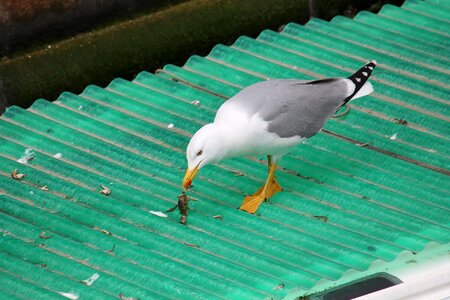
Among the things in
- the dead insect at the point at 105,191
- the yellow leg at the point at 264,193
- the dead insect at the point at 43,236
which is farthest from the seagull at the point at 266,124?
the dead insect at the point at 43,236

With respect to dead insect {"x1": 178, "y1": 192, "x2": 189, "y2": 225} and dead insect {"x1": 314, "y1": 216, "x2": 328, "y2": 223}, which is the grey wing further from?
dead insect {"x1": 178, "y1": 192, "x2": 189, "y2": 225}

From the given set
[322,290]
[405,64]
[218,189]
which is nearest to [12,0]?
[218,189]

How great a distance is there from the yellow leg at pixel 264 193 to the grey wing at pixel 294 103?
33 cm

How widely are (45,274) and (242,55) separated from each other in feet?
10.0

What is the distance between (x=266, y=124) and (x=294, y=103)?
0.82 feet

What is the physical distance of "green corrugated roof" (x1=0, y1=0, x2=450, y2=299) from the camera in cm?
620

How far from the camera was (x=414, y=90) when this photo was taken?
797cm

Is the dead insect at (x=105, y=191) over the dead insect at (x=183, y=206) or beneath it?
beneath

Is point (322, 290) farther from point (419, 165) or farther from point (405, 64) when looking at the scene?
point (405, 64)

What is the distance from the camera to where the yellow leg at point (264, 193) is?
6777 mm

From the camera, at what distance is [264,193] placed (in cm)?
680

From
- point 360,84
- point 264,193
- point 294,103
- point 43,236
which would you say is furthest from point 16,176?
point 360,84

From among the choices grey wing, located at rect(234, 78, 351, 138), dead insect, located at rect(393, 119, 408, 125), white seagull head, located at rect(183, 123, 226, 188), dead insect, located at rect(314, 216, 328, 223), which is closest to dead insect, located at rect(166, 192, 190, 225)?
white seagull head, located at rect(183, 123, 226, 188)

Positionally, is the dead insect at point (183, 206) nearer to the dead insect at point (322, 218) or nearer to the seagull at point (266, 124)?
the seagull at point (266, 124)
